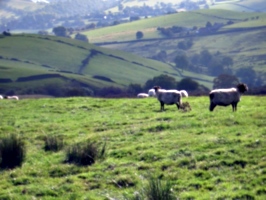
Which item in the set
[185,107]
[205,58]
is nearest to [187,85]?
[185,107]

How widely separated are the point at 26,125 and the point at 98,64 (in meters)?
96.5

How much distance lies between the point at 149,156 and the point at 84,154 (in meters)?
1.94

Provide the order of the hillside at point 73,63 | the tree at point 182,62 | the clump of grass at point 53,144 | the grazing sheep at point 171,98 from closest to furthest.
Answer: the clump of grass at point 53,144, the grazing sheep at point 171,98, the hillside at point 73,63, the tree at point 182,62

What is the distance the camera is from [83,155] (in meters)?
16.4

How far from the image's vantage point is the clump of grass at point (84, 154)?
53.5ft

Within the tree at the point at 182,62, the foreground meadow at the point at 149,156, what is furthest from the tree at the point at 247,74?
the foreground meadow at the point at 149,156

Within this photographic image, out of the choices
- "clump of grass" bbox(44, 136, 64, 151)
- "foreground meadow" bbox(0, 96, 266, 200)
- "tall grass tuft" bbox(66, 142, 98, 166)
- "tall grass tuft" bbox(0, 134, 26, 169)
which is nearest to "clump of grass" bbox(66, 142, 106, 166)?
"tall grass tuft" bbox(66, 142, 98, 166)

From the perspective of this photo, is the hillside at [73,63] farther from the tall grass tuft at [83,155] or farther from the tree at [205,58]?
the tall grass tuft at [83,155]

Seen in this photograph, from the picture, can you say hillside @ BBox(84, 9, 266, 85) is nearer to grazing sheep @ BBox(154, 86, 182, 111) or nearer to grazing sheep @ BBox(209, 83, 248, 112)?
grazing sheep @ BBox(154, 86, 182, 111)

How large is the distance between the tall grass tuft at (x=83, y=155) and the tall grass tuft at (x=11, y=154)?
4.80ft

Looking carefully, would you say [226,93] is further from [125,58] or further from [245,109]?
[125,58]

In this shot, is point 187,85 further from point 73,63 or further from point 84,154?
point 73,63

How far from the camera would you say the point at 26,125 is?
76.6ft

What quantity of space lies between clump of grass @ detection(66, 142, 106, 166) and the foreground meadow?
26cm
